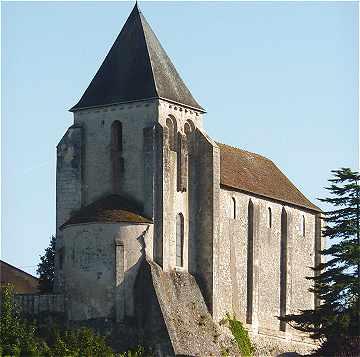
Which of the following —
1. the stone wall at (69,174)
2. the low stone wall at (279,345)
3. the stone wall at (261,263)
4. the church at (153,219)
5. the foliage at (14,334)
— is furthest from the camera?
the low stone wall at (279,345)

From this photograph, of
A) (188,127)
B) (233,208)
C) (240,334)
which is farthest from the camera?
(233,208)

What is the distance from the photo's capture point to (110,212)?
2840 inches

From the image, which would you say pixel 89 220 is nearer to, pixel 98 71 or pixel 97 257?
pixel 97 257

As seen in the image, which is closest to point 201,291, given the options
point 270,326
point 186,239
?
point 186,239

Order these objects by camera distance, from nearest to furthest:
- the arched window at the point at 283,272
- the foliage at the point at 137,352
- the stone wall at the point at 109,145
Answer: the foliage at the point at 137,352 < the stone wall at the point at 109,145 < the arched window at the point at 283,272

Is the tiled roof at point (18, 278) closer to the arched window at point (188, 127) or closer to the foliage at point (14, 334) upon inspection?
the arched window at point (188, 127)

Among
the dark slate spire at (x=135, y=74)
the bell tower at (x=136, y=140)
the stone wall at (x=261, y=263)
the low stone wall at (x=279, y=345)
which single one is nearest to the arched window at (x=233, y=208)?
the stone wall at (x=261, y=263)

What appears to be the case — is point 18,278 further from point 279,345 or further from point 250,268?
point 279,345

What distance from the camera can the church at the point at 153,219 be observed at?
70.9 metres

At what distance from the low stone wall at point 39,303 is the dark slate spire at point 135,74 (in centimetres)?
968

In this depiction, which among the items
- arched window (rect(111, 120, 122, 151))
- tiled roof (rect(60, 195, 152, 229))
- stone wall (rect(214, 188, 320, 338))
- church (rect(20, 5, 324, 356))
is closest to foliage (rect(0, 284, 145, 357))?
church (rect(20, 5, 324, 356))

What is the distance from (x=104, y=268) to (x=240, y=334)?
8881 mm

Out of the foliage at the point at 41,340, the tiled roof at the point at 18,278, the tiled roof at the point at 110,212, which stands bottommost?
the foliage at the point at 41,340

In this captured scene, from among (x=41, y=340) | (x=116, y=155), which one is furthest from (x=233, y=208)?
(x=41, y=340)
